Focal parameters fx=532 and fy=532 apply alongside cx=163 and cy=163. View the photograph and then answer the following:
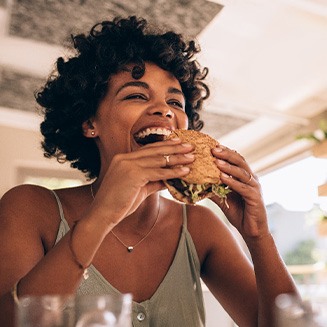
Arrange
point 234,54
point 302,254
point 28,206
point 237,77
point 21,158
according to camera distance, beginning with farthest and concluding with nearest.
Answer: point 302,254
point 21,158
point 237,77
point 234,54
point 28,206

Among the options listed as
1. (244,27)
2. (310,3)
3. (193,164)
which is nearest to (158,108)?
(193,164)

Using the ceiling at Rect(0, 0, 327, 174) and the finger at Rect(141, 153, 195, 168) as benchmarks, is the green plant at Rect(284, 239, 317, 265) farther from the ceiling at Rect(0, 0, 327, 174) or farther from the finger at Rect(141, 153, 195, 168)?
the finger at Rect(141, 153, 195, 168)

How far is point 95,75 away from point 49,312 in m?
1.23

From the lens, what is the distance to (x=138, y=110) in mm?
1674

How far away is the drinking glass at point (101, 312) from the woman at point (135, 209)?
1.52 ft

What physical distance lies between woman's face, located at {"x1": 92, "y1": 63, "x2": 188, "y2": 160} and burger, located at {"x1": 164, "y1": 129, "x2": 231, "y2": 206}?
0.37ft

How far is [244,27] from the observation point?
4.12 m

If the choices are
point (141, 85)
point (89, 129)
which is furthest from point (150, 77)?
point (89, 129)

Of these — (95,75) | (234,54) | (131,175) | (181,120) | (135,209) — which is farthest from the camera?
(234,54)

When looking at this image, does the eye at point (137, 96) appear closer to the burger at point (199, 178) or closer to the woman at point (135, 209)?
the woman at point (135, 209)

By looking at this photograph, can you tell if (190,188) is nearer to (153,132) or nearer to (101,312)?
(153,132)

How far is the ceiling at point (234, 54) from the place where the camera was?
3699 mm

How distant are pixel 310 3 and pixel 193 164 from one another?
2.59 m

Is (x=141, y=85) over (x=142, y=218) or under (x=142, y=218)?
over
